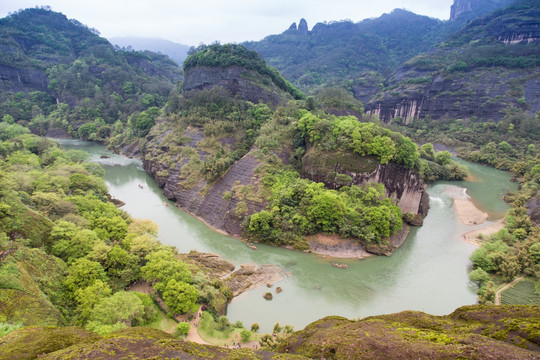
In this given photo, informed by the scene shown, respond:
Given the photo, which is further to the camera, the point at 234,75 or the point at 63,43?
the point at 63,43

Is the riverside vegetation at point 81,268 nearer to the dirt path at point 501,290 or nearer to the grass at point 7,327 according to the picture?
the grass at point 7,327

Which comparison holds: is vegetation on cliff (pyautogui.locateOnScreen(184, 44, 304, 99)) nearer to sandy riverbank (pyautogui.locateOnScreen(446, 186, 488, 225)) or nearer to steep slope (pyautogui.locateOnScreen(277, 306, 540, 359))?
sandy riverbank (pyautogui.locateOnScreen(446, 186, 488, 225))

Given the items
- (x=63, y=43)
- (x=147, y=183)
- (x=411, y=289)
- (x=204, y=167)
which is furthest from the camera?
(x=63, y=43)

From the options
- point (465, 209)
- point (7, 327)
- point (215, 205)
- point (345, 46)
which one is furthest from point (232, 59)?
point (345, 46)

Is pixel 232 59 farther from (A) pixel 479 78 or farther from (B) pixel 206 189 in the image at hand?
(A) pixel 479 78

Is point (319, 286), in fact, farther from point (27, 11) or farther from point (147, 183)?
point (27, 11)

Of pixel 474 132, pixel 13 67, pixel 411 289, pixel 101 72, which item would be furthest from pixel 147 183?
pixel 474 132

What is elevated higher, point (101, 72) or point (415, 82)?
point (415, 82)
